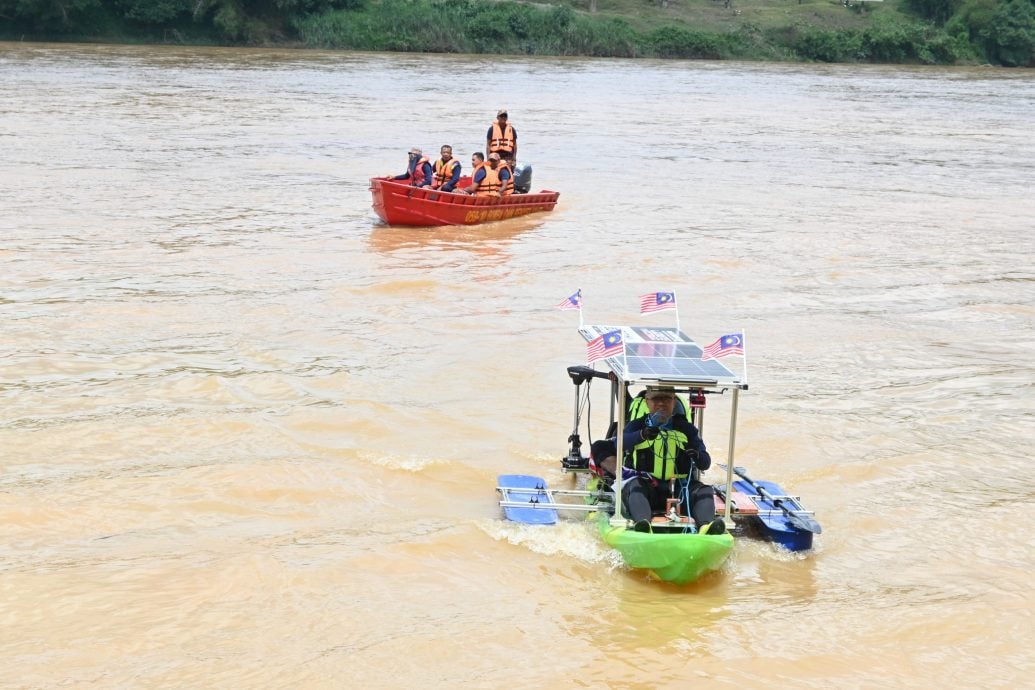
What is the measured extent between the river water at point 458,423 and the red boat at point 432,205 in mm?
400

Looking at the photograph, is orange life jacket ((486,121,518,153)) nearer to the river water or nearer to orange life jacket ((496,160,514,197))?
orange life jacket ((496,160,514,197))

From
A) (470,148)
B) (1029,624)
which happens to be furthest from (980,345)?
(470,148)

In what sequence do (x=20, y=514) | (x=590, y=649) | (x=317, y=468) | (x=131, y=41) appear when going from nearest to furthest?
(x=590, y=649), (x=20, y=514), (x=317, y=468), (x=131, y=41)

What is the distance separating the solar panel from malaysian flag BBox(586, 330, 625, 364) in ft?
0.36

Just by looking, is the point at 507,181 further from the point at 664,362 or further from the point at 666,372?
the point at 666,372

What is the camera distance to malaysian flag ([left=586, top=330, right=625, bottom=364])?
8570 mm

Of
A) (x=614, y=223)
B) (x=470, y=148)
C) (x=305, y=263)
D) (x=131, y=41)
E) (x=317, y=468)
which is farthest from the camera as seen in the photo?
(x=131, y=41)

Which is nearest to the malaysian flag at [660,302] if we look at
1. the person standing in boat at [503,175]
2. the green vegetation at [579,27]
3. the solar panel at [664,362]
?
the solar panel at [664,362]

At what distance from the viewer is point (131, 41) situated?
192 feet

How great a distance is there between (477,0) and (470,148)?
35604 mm

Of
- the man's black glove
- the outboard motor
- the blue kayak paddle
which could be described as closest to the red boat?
the outboard motor

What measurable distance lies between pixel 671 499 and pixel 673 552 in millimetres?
533

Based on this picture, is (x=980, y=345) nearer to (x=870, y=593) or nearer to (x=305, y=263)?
(x=870, y=593)

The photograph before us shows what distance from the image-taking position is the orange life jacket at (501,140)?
22.7m
